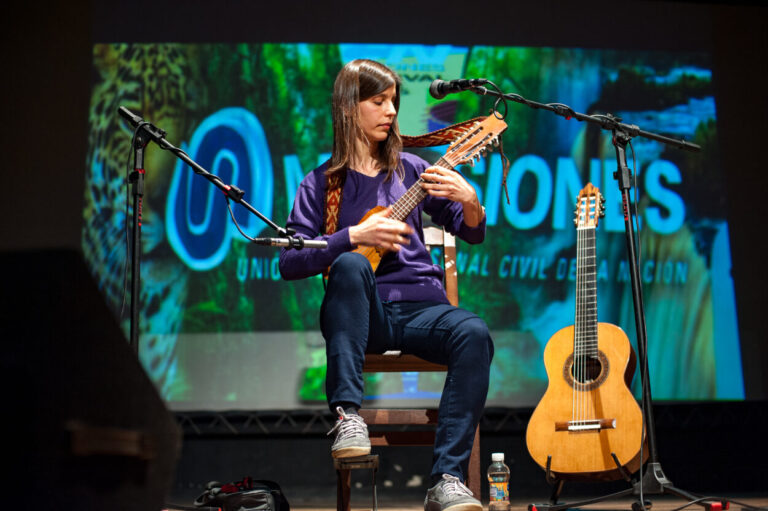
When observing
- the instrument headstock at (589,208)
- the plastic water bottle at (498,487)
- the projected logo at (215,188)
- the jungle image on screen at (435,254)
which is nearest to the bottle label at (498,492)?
the plastic water bottle at (498,487)

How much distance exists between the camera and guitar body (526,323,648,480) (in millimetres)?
2338

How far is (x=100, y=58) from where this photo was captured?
3.64 metres

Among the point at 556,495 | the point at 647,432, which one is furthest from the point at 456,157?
the point at 556,495

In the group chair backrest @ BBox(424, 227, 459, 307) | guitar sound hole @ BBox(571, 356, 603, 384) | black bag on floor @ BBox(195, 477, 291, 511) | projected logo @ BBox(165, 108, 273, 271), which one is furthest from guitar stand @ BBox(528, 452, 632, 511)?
projected logo @ BBox(165, 108, 273, 271)

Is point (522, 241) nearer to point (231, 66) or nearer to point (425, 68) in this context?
point (425, 68)

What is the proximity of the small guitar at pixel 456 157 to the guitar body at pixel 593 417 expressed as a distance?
0.79m

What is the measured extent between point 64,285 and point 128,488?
0.11 meters

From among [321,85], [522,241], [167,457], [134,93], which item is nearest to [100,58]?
[134,93]

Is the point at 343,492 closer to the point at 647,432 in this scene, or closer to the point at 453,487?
the point at 453,487

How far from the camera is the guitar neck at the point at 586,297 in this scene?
2514 mm

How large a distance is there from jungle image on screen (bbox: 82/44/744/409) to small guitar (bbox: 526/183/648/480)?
1.00 m

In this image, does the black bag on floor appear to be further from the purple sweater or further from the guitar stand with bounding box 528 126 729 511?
the guitar stand with bounding box 528 126 729 511

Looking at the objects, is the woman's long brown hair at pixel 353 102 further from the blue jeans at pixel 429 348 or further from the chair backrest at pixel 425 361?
the blue jeans at pixel 429 348

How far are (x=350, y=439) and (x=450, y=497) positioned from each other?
0.90 feet
